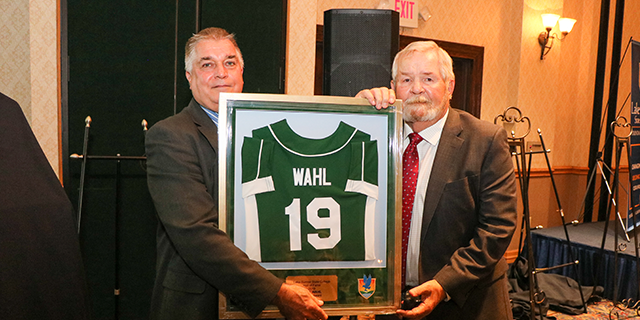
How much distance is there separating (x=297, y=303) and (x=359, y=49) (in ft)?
4.42

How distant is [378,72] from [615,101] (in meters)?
5.33

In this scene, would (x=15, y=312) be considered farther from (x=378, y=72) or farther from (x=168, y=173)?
(x=378, y=72)

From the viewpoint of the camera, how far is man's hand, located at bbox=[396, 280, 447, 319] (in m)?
1.50

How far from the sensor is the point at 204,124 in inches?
61.4

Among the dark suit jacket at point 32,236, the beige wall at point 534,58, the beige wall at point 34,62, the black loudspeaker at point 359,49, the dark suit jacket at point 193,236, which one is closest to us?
the dark suit jacket at point 32,236

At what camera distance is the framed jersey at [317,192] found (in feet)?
4.76

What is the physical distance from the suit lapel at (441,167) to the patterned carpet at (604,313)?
299cm

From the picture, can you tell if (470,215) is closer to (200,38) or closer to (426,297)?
(426,297)

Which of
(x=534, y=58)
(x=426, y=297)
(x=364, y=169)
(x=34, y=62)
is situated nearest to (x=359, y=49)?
(x=364, y=169)

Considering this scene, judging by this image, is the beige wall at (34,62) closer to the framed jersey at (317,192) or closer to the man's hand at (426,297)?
the framed jersey at (317,192)

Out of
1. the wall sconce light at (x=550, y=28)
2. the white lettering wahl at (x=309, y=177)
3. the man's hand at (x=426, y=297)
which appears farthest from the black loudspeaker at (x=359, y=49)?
the wall sconce light at (x=550, y=28)

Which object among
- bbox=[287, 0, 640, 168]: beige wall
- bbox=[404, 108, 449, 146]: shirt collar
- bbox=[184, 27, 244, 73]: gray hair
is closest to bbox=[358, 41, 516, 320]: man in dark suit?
bbox=[404, 108, 449, 146]: shirt collar

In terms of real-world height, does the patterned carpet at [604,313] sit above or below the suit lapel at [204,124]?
below

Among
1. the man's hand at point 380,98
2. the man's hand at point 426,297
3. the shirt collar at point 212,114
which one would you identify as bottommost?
the man's hand at point 426,297
